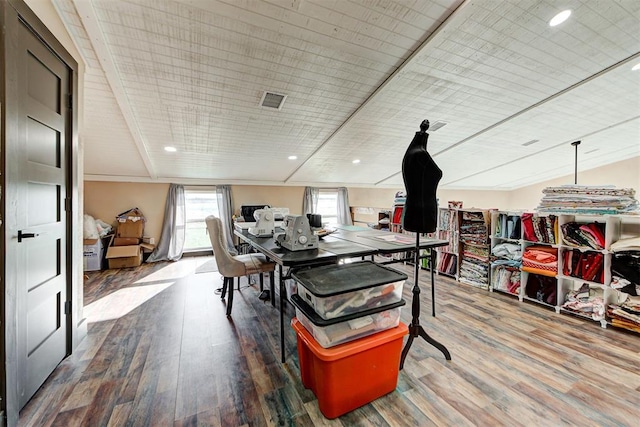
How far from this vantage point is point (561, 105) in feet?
11.0

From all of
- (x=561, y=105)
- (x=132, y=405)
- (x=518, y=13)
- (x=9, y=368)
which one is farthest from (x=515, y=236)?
(x=9, y=368)

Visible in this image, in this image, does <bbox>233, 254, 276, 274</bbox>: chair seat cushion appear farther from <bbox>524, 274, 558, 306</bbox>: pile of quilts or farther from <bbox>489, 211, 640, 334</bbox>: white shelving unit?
<bbox>524, 274, 558, 306</bbox>: pile of quilts

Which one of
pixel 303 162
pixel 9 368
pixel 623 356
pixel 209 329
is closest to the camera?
pixel 9 368

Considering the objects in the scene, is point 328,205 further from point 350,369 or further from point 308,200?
point 350,369

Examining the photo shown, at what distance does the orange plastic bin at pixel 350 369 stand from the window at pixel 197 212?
513 cm

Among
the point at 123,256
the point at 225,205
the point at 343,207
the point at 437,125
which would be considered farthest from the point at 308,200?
the point at 123,256

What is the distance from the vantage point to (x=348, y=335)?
1396 mm

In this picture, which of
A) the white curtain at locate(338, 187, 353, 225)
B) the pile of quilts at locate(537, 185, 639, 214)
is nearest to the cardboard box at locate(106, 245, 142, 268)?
the white curtain at locate(338, 187, 353, 225)

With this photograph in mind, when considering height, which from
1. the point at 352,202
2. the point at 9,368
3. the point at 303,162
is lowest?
the point at 9,368

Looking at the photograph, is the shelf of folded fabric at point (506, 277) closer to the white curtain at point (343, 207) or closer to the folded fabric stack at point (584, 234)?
the folded fabric stack at point (584, 234)

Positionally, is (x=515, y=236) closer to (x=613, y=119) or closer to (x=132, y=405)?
(x=613, y=119)

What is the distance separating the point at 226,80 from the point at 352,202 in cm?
524

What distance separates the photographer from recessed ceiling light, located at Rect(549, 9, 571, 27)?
1949 millimetres

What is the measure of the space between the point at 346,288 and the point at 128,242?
207 inches
